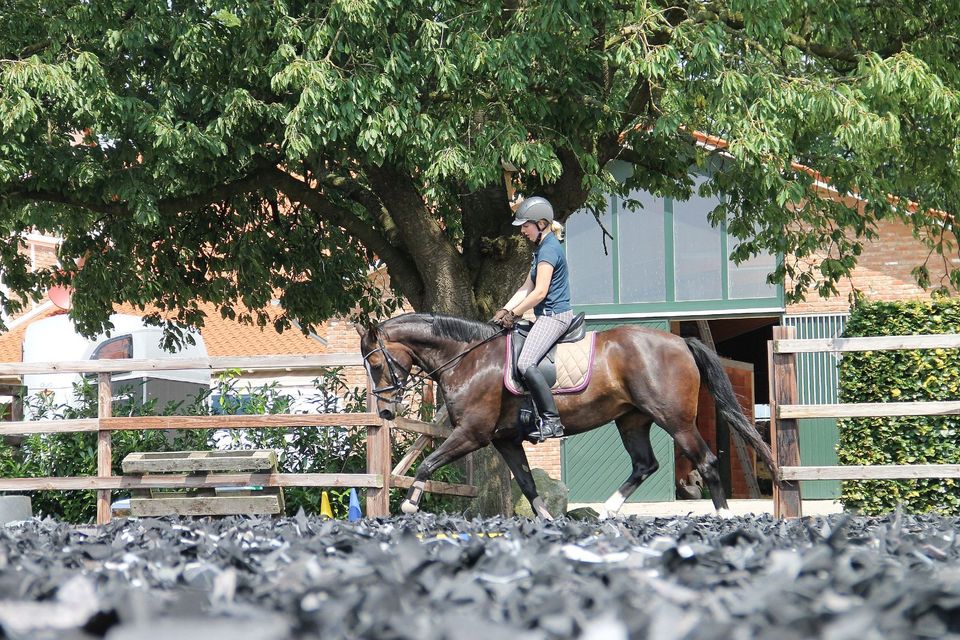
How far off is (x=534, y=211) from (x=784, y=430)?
10.6ft

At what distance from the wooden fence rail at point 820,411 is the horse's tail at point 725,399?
9.6 inches

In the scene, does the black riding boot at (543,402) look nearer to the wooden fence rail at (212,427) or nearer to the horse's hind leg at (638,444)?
the horse's hind leg at (638,444)

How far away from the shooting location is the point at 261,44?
11695mm

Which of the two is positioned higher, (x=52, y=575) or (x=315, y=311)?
(x=315, y=311)

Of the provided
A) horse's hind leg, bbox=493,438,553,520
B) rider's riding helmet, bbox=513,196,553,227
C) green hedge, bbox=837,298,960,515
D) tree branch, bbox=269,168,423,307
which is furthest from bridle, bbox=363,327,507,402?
green hedge, bbox=837,298,960,515

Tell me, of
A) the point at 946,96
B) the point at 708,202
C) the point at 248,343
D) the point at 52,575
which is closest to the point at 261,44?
the point at 946,96

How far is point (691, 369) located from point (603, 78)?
14.2 ft

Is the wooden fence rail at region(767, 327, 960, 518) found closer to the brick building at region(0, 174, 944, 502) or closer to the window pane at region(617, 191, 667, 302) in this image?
the brick building at region(0, 174, 944, 502)

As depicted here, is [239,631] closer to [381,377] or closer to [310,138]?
[381,377]

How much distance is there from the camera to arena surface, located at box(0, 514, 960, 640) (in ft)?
7.28

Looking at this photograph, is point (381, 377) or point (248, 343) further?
point (248, 343)

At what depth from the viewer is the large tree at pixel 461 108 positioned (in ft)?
35.6

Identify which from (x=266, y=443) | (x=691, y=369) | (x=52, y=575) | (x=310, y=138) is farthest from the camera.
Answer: (x=266, y=443)

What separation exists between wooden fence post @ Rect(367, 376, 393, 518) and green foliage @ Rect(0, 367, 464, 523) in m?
1.30
